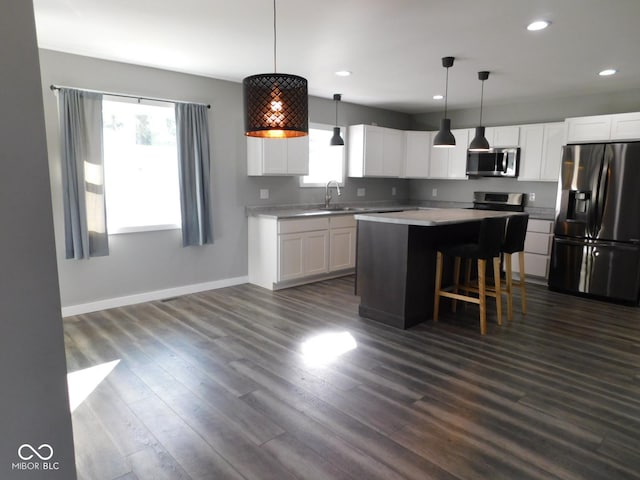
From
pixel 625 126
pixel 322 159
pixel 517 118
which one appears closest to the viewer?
pixel 625 126

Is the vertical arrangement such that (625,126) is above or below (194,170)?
above

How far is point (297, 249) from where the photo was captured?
17.0 feet

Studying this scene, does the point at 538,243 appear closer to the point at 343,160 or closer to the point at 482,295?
the point at 482,295

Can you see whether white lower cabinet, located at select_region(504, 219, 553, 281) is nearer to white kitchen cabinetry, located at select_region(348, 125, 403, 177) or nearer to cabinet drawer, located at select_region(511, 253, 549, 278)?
cabinet drawer, located at select_region(511, 253, 549, 278)

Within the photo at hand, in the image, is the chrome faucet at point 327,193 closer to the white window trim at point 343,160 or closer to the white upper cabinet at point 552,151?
the white window trim at point 343,160

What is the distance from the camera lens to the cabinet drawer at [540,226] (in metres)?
5.35

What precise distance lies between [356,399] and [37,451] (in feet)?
5.70

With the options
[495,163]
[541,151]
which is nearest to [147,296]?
[495,163]

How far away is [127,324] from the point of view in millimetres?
3844

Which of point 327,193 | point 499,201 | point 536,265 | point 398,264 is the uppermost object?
point 327,193

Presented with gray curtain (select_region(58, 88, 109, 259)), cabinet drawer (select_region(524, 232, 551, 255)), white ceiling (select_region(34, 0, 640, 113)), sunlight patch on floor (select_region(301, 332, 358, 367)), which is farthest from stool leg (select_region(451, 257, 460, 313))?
gray curtain (select_region(58, 88, 109, 259))

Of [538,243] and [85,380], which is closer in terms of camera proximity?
[85,380]

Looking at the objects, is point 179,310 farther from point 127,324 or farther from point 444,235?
point 444,235

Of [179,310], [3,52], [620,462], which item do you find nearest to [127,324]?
[179,310]
